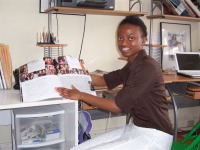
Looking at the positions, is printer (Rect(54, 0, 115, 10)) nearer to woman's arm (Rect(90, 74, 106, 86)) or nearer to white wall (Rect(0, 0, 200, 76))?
white wall (Rect(0, 0, 200, 76))

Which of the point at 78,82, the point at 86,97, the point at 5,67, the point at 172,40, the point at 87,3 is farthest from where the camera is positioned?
the point at 172,40

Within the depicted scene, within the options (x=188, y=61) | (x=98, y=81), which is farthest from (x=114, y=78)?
(x=188, y=61)

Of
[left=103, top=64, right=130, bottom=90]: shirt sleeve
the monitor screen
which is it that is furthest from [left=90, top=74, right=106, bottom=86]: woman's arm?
the monitor screen

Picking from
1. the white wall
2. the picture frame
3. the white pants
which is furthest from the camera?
the picture frame

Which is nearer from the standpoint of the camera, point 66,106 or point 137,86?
point 137,86

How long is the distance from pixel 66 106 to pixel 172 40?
5.18ft

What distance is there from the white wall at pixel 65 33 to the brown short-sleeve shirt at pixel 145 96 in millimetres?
969

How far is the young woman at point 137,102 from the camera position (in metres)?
1.18

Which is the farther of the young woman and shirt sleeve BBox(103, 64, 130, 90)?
shirt sleeve BBox(103, 64, 130, 90)

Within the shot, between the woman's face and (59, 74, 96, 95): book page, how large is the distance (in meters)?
0.28

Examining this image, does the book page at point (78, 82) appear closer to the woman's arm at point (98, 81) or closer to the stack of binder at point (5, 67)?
the woman's arm at point (98, 81)

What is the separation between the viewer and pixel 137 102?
4.10 feet

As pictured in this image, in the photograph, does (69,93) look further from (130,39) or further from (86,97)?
(130,39)

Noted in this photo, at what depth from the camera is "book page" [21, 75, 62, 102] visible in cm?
123
